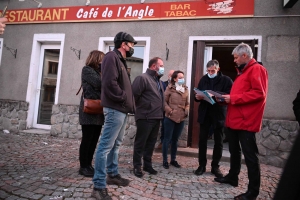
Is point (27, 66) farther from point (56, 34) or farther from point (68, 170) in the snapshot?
point (68, 170)

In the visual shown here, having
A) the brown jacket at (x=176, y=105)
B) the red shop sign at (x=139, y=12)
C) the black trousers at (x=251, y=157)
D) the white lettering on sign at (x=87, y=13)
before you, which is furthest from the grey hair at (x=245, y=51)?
the white lettering on sign at (x=87, y=13)

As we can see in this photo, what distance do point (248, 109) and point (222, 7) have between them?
12.0 ft

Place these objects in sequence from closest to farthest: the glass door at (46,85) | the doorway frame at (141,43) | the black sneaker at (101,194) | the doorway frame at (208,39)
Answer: the black sneaker at (101,194) < the doorway frame at (208,39) < the doorway frame at (141,43) < the glass door at (46,85)

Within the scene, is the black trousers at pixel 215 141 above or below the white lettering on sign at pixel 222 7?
below

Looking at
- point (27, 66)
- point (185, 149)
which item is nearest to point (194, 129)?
point (185, 149)

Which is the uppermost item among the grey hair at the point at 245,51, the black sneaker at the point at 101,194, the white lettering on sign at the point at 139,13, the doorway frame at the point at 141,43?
the white lettering on sign at the point at 139,13

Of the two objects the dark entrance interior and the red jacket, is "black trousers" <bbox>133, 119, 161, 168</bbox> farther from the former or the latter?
the dark entrance interior

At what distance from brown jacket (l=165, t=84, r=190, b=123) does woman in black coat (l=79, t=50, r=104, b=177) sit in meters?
1.39

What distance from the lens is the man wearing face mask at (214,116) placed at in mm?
3709

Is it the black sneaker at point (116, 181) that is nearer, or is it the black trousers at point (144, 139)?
the black sneaker at point (116, 181)

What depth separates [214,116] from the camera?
3729 mm

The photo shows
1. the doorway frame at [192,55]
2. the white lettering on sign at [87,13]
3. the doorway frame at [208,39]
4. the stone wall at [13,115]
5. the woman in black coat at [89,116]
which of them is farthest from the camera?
the stone wall at [13,115]

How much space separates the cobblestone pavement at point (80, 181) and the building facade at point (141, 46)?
5.32 ft

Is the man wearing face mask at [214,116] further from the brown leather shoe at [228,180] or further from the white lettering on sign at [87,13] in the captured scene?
the white lettering on sign at [87,13]
